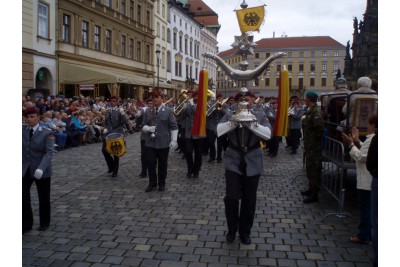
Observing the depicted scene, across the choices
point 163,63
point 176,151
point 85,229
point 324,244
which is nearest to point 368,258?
point 324,244

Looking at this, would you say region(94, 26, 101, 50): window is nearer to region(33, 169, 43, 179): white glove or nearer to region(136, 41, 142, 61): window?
region(136, 41, 142, 61): window

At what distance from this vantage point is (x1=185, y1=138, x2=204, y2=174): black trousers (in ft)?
30.8

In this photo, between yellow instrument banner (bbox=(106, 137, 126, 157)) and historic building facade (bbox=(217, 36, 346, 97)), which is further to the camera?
historic building facade (bbox=(217, 36, 346, 97))

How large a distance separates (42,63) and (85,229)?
19.6 metres

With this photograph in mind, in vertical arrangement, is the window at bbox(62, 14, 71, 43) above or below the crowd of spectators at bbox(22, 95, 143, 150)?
above

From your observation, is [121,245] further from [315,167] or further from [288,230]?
[315,167]

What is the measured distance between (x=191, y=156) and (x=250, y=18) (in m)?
3.41

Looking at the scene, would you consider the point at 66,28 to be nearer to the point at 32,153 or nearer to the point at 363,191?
the point at 32,153

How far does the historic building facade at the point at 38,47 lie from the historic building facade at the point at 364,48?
914 inches

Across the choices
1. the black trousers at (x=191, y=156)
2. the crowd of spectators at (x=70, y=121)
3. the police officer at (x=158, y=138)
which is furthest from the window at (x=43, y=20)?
the police officer at (x=158, y=138)

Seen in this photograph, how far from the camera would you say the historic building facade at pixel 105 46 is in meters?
25.2

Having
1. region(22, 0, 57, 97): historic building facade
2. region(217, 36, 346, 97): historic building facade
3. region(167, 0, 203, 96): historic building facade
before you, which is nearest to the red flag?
region(22, 0, 57, 97): historic building facade

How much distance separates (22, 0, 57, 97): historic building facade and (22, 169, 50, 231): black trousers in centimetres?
1567

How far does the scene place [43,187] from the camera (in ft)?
18.3
